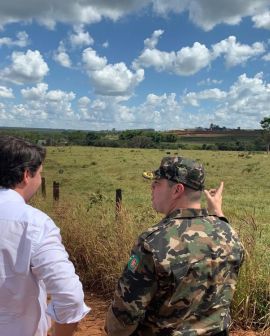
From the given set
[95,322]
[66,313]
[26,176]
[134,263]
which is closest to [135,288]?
[134,263]

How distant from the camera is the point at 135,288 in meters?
2.10

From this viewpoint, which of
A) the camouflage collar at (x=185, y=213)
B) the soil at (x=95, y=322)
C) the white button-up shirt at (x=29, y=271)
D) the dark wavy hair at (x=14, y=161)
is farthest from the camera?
the soil at (x=95, y=322)

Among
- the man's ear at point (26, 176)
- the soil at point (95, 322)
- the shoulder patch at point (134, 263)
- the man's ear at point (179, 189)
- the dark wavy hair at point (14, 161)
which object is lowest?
the soil at point (95, 322)

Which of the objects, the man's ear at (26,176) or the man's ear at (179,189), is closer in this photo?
the man's ear at (26,176)

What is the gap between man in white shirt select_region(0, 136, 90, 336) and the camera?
1821mm

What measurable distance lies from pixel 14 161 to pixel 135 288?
785 millimetres

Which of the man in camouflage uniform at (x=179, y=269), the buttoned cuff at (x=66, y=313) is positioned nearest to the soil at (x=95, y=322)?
the man in camouflage uniform at (x=179, y=269)

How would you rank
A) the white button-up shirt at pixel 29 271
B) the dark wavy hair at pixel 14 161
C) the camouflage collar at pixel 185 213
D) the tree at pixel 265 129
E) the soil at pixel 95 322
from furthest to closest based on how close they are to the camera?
the tree at pixel 265 129 < the soil at pixel 95 322 < the camouflage collar at pixel 185 213 < the dark wavy hair at pixel 14 161 < the white button-up shirt at pixel 29 271

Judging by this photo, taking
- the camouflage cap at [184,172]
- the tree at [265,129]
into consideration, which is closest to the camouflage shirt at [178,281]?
the camouflage cap at [184,172]

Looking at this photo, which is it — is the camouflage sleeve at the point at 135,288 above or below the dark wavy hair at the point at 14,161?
below

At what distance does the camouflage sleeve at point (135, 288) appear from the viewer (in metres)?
2.07

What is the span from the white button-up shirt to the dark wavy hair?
53 mm

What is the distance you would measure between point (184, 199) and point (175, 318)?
557 mm

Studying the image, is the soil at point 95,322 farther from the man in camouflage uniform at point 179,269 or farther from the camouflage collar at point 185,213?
the camouflage collar at point 185,213
